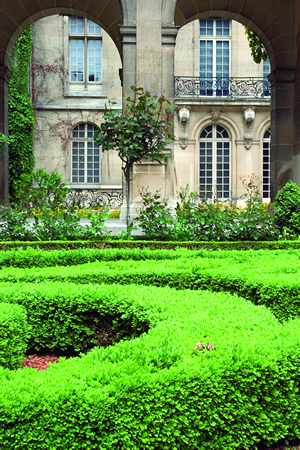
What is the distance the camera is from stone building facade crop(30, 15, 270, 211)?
67.7 feet

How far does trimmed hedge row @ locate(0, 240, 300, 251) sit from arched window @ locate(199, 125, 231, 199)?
1349 centimetres

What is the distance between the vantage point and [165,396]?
239 cm

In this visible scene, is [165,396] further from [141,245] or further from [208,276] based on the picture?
[141,245]

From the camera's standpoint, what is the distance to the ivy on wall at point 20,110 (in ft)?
63.5

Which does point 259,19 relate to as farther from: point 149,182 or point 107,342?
point 107,342

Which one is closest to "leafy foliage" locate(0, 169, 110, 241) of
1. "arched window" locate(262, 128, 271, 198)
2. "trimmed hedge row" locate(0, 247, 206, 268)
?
"trimmed hedge row" locate(0, 247, 206, 268)

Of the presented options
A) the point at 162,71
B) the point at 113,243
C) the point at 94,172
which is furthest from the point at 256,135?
the point at 113,243

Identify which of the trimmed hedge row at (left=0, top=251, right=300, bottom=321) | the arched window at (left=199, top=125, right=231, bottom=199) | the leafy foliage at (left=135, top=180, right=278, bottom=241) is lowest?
the trimmed hedge row at (left=0, top=251, right=300, bottom=321)

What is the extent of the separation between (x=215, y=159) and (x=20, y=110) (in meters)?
8.52

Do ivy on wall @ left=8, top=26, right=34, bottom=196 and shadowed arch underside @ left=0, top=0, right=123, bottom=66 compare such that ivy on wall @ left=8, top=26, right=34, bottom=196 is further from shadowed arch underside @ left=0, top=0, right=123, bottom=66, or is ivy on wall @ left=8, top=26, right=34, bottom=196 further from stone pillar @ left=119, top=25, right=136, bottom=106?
stone pillar @ left=119, top=25, right=136, bottom=106

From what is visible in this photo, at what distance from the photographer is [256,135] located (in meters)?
20.7

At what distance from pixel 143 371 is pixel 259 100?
1938 cm

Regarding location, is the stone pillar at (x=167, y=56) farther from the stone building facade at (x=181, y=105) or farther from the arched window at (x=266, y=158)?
the arched window at (x=266, y=158)

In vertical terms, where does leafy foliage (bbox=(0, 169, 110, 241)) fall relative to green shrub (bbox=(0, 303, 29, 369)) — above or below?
above
